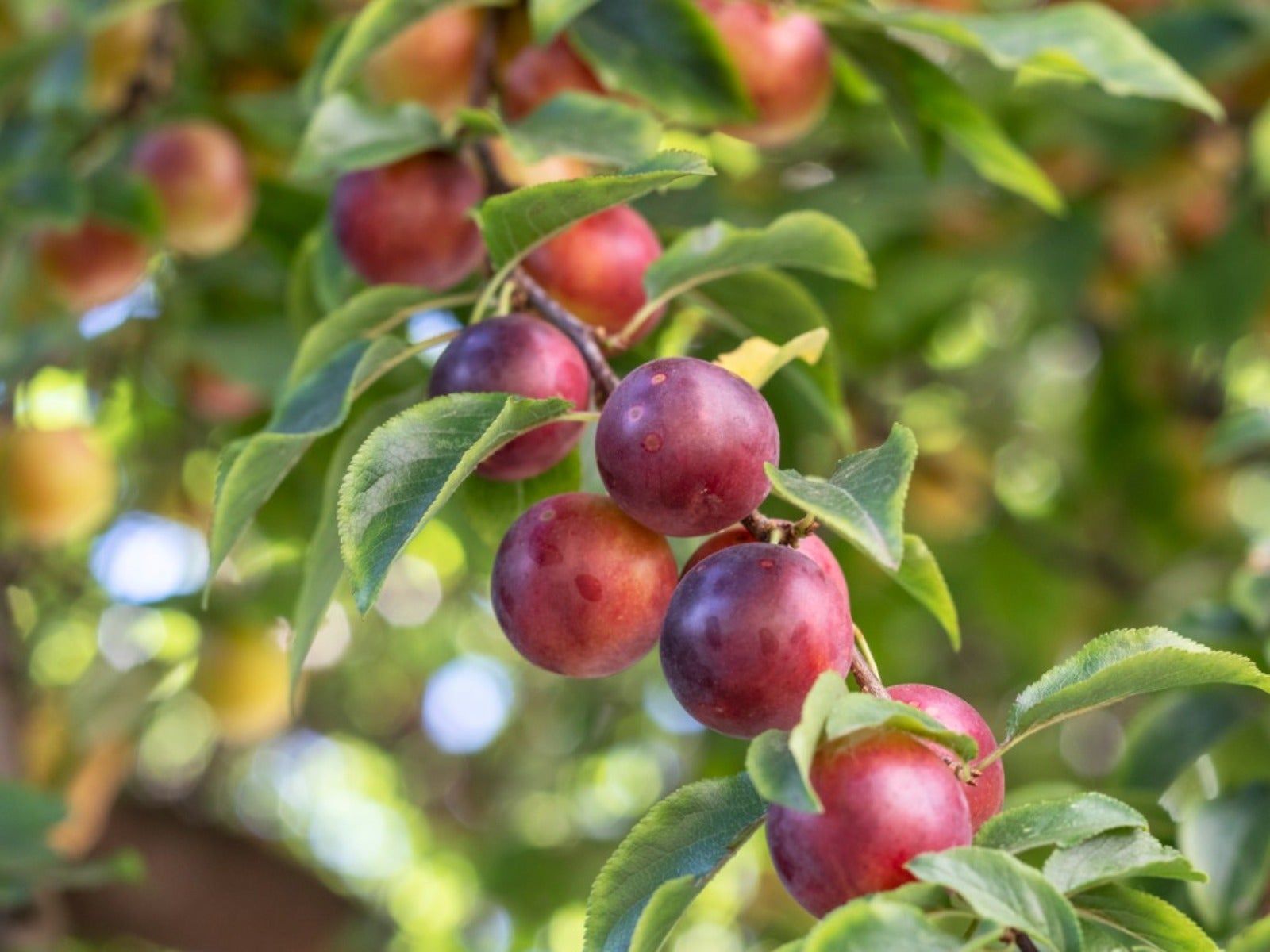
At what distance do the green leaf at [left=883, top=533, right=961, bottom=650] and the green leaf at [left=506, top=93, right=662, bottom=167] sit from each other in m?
0.27

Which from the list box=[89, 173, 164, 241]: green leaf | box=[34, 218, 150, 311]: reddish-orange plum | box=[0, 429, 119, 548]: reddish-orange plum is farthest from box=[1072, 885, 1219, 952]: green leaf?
box=[0, 429, 119, 548]: reddish-orange plum

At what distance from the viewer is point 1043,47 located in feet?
3.07

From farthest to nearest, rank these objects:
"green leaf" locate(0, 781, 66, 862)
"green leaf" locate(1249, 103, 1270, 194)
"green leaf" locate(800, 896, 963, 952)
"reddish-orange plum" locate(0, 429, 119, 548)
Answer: "reddish-orange plum" locate(0, 429, 119, 548) < "green leaf" locate(1249, 103, 1270, 194) < "green leaf" locate(0, 781, 66, 862) < "green leaf" locate(800, 896, 963, 952)

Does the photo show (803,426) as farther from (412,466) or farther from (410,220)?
(412,466)

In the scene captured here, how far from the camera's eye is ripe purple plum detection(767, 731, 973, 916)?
0.47 m

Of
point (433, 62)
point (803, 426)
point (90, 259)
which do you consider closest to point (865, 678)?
point (433, 62)

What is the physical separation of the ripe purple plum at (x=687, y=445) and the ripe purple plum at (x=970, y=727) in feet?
0.33

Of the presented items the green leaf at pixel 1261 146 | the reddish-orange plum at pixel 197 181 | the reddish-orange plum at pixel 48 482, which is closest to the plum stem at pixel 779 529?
the reddish-orange plum at pixel 197 181

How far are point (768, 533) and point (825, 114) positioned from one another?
793 mm

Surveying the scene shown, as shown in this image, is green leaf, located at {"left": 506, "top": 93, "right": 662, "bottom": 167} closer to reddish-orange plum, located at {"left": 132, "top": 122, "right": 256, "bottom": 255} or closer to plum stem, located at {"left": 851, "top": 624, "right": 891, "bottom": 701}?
plum stem, located at {"left": 851, "top": 624, "right": 891, "bottom": 701}

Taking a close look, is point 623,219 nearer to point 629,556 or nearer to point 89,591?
point 629,556

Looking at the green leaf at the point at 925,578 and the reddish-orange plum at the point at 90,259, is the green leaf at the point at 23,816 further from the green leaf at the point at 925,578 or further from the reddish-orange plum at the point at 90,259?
the green leaf at the point at 925,578

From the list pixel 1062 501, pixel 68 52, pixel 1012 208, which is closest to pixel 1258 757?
pixel 1012 208

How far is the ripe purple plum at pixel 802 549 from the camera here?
58cm
